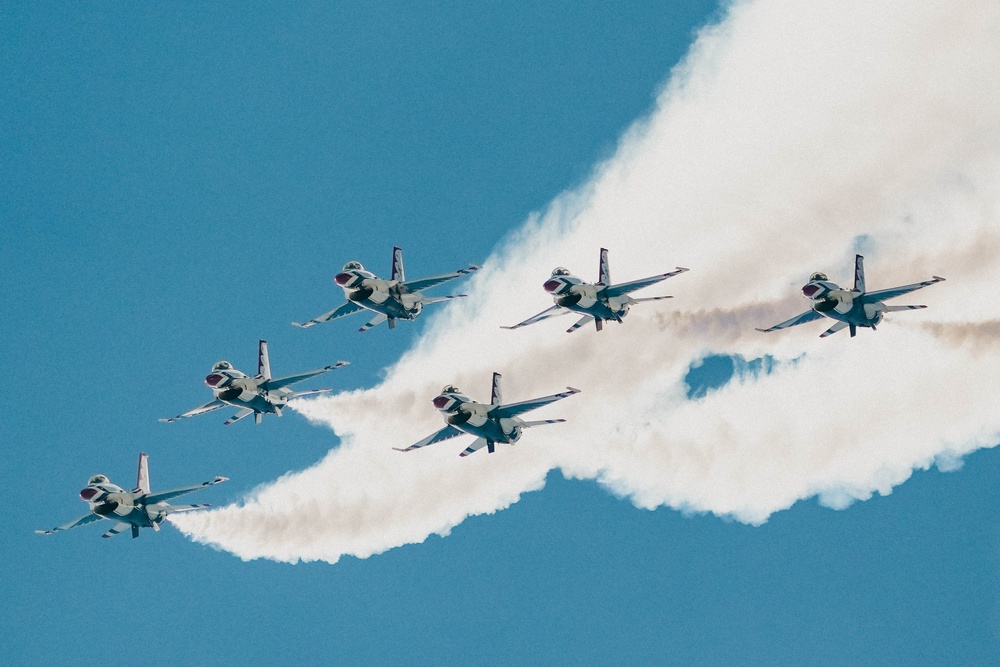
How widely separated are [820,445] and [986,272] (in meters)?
16.0

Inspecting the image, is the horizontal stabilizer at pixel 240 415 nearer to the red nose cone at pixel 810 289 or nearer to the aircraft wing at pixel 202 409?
the aircraft wing at pixel 202 409

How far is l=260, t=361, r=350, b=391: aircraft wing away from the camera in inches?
4985

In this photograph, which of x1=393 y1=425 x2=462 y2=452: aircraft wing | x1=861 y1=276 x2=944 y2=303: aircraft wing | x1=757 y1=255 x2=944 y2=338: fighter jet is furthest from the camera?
x1=393 y1=425 x2=462 y2=452: aircraft wing

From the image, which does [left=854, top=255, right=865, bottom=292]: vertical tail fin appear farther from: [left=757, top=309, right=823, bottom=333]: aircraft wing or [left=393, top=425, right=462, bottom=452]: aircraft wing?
[left=393, top=425, right=462, bottom=452]: aircraft wing

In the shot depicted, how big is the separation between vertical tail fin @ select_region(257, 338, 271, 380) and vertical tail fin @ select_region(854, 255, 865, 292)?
38873 mm

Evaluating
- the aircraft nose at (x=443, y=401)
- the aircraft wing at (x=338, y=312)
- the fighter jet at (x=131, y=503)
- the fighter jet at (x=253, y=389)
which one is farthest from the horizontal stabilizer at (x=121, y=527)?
the aircraft nose at (x=443, y=401)

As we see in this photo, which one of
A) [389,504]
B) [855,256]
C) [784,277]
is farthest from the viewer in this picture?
[389,504]

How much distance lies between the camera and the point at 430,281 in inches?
5017

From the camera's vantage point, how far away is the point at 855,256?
393ft

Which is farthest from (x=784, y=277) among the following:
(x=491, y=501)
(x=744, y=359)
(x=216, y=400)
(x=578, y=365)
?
(x=216, y=400)

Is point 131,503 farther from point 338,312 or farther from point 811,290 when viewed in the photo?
point 811,290

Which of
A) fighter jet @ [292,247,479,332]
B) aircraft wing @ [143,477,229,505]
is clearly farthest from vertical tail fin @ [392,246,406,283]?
aircraft wing @ [143,477,229,505]

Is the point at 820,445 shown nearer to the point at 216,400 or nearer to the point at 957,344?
the point at 957,344

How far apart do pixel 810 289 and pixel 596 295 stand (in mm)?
13005
